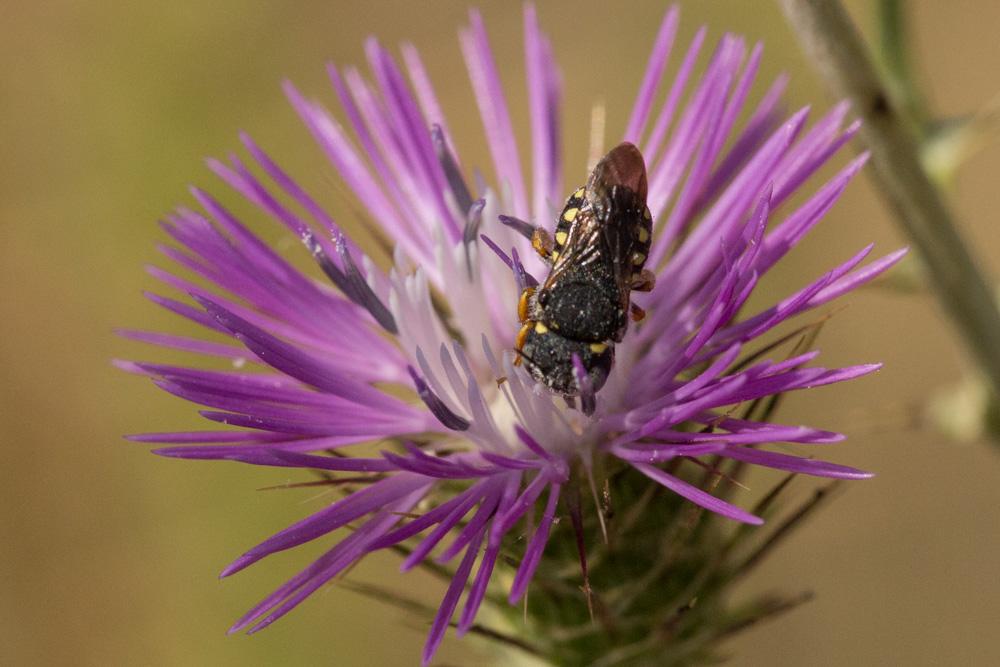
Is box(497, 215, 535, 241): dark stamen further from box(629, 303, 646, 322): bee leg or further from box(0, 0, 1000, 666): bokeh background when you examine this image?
box(0, 0, 1000, 666): bokeh background

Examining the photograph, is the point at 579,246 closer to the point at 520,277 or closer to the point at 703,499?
the point at 520,277

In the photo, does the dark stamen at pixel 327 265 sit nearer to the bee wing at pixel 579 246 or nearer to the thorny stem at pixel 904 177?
the bee wing at pixel 579 246

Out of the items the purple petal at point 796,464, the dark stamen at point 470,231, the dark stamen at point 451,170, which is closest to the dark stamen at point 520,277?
the dark stamen at point 470,231

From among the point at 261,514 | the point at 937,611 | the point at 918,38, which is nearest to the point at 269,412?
the point at 261,514

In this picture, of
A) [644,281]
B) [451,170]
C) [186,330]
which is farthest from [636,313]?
[186,330]

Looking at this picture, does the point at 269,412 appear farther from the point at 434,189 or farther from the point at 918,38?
the point at 918,38
